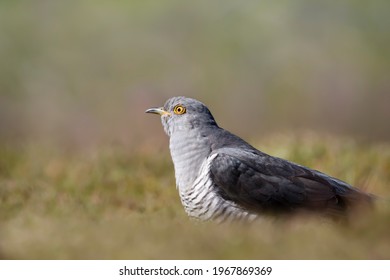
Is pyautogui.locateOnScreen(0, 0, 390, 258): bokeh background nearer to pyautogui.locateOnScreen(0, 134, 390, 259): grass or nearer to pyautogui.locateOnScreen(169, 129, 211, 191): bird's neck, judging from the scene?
pyautogui.locateOnScreen(0, 134, 390, 259): grass

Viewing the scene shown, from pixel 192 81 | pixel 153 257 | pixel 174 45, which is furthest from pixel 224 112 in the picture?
pixel 153 257

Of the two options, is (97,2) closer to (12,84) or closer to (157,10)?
(157,10)

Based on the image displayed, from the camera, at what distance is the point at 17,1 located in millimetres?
17469

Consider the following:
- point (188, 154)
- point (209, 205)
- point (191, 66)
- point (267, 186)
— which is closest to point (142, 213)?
point (188, 154)

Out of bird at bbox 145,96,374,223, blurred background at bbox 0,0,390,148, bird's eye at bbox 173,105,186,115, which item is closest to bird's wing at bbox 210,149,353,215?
bird at bbox 145,96,374,223

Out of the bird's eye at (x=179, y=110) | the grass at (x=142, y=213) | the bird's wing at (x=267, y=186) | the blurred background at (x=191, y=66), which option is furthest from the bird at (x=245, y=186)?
the blurred background at (x=191, y=66)

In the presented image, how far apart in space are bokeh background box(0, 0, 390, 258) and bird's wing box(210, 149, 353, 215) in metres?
0.59

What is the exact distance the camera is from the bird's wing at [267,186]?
19.7ft

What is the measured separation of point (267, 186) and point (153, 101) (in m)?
7.50

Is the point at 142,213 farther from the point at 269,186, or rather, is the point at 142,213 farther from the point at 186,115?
the point at 269,186

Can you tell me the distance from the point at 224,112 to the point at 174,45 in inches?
131

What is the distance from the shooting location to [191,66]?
1559 centimetres

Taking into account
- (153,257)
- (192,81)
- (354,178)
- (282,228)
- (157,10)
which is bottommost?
(153,257)

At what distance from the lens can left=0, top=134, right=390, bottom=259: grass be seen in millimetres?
4855
